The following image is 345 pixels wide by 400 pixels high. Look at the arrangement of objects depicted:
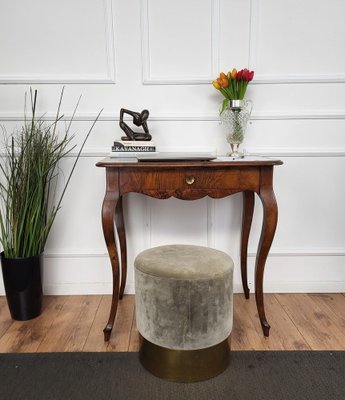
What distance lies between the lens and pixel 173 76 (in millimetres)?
1759

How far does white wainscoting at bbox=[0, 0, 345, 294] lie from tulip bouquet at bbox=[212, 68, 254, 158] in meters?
0.14

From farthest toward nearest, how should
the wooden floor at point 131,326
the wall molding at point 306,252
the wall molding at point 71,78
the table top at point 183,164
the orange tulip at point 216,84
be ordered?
1. the wall molding at point 306,252
2. the wall molding at point 71,78
3. the orange tulip at point 216,84
4. the wooden floor at point 131,326
5. the table top at point 183,164

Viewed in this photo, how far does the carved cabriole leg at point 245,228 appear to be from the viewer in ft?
5.83

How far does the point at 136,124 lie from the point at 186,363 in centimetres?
110

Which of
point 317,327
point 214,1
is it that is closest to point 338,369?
point 317,327

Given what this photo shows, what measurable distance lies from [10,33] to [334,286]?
7.36 feet

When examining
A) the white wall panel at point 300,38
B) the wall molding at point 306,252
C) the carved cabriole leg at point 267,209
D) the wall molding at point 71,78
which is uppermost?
the white wall panel at point 300,38

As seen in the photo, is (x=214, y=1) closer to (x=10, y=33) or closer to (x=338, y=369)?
(x=10, y=33)

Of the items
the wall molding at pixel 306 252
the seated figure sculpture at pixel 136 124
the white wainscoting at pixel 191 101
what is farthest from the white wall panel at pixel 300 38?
the wall molding at pixel 306 252

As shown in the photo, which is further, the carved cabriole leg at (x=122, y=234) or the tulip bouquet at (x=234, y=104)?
the carved cabriole leg at (x=122, y=234)

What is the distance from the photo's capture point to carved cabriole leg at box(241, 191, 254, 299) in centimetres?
178

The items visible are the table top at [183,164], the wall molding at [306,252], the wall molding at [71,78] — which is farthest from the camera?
the wall molding at [306,252]

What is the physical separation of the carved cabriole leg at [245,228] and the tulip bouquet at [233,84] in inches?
18.8

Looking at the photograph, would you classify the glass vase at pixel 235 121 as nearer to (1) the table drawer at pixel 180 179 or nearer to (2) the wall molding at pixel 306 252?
(1) the table drawer at pixel 180 179
